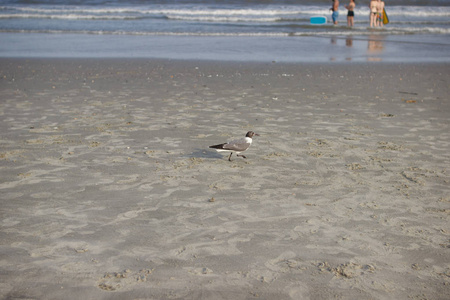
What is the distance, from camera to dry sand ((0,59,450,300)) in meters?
3.90

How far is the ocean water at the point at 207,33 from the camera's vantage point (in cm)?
1909

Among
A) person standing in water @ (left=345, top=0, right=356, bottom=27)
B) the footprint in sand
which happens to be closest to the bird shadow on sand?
the footprint in sand

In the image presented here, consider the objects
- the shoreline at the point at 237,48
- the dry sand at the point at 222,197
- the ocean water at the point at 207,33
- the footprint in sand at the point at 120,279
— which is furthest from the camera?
the ocean water at the point at 207,33

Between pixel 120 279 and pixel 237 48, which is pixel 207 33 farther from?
pixel 120 279

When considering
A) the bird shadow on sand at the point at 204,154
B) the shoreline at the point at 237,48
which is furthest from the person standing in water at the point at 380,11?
the bird shadow on sand at the point at 204,154

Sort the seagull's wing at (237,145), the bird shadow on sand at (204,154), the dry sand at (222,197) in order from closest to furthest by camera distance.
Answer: the dry sand at (222,197)
the seagull's wing at (237,145)
the bird shadow on sand at (204,154)

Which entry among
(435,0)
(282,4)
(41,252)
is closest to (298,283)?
(41,252)

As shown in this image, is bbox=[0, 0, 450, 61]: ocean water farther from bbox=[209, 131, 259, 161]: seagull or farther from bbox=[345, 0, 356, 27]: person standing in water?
bbox=[209, 131, 259, 161]: seagull

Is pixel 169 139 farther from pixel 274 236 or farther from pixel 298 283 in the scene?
pixel 298 283

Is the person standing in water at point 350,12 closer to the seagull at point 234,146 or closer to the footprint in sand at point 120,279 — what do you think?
the seagull at point 234,146

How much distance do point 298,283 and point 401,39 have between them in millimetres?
23084

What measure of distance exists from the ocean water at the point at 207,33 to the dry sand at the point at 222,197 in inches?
323

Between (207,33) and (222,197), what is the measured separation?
21691mm

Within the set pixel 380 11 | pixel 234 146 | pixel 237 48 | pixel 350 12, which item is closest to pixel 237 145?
pixel 234 146
